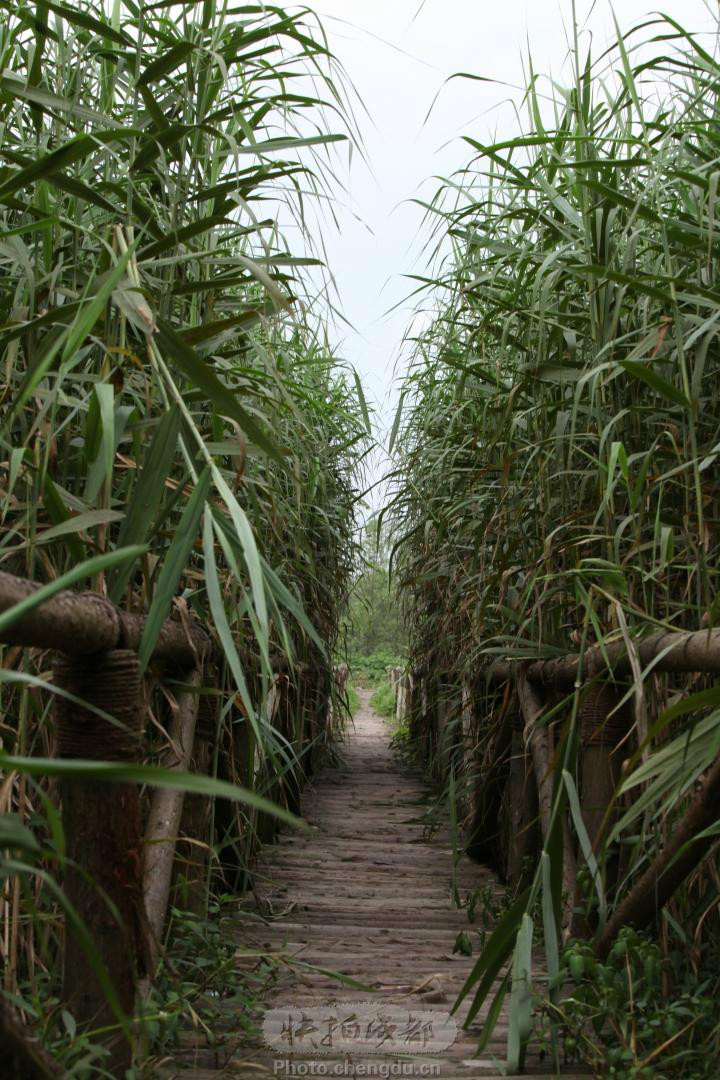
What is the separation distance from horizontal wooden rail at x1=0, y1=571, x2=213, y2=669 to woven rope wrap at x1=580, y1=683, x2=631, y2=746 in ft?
2.97

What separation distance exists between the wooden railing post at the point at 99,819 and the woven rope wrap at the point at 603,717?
0.92 metres

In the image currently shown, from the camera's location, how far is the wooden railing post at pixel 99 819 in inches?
47.3

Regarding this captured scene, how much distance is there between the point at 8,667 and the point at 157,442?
417mm

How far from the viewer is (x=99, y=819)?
1200mm

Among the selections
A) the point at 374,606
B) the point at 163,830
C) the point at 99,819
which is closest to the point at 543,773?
the point at 163,830

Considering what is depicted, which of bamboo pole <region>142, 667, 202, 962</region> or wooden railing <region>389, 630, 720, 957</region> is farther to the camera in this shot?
bamboo pole <region>142, 667, 202, 962</region>

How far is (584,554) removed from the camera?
1993mm

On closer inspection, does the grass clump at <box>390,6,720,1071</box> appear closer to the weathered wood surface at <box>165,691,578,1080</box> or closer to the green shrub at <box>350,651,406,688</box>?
the weathered wood surface at <box>165,691,578,1080</box>

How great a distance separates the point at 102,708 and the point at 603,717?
3.26ft

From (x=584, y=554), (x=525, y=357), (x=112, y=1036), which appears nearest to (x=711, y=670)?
(x=584, y=554)

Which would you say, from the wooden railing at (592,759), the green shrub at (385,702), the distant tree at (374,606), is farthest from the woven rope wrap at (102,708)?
the green shrub at (385,702)

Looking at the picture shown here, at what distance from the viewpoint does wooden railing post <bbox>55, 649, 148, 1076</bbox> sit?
3.94ft

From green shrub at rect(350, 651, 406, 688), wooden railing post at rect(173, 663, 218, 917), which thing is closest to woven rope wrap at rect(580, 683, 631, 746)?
wooden railing post at rect(173, 663, 218, 917)

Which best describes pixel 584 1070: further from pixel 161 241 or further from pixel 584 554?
pixel 161 241
